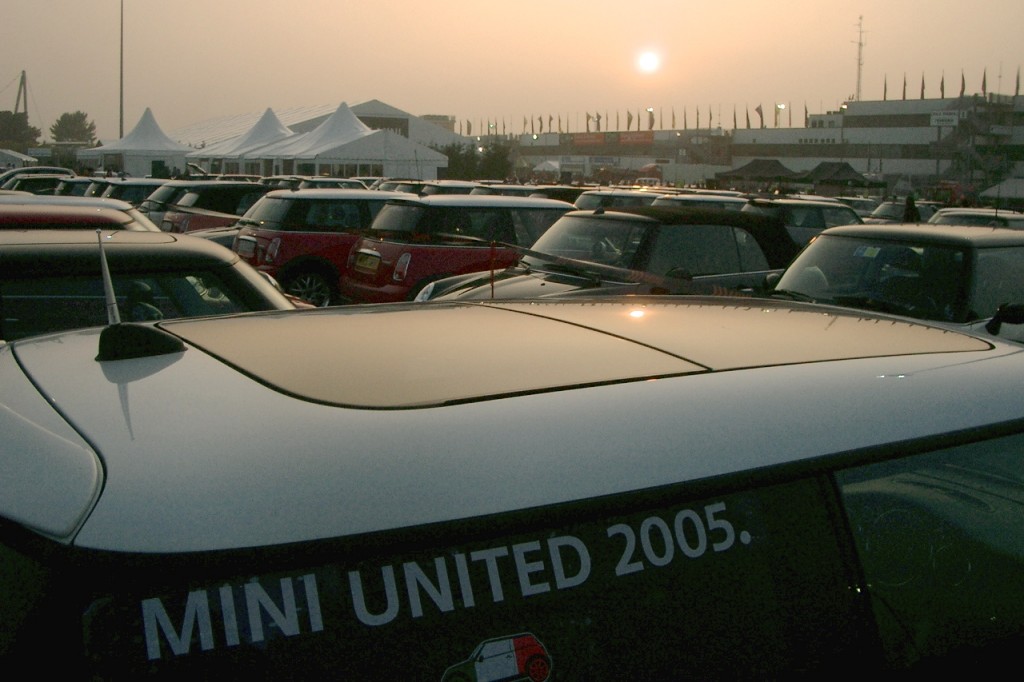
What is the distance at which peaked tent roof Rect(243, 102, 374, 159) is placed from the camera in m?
38.7

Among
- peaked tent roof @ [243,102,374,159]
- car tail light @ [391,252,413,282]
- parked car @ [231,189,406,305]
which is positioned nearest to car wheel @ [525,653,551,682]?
car tail light @ [391,252,413,282]

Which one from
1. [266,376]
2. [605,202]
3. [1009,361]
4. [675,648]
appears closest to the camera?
[675,648]

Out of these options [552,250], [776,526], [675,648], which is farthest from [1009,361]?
[552,250]

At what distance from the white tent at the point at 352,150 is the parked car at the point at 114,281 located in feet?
108

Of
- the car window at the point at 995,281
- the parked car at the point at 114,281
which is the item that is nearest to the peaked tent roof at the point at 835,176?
the car window at the point at 995,281

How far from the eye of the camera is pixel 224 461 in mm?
1277

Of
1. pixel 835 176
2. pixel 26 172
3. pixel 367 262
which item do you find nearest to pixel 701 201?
pixel 367 262

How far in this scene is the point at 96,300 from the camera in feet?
14.3

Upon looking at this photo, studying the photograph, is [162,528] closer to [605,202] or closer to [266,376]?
[266,376]

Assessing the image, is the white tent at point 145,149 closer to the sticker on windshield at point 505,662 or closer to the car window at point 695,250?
the car window at point 695,250

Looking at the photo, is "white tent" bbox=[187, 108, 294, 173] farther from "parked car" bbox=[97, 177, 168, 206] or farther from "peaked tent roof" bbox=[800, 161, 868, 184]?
Result: "parked car" bbox=[97, 177, 168, 206]

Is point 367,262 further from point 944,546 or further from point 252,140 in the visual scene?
point 252,140

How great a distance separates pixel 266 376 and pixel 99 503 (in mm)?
487

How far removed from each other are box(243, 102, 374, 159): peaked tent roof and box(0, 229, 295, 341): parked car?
3420 cm
